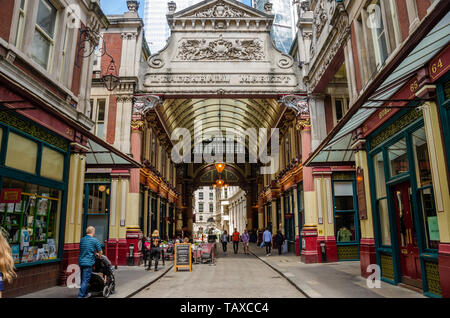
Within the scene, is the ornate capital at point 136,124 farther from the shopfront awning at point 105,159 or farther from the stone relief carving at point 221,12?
the stone relief carving at point 221,12

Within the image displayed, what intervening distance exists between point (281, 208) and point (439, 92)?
59.5 feet

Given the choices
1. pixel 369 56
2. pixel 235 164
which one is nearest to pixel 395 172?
pixel 369 56

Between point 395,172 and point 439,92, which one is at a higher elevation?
point 439,92

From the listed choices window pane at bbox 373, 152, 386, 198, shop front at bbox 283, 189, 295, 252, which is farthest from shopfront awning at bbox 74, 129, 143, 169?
shop front at bbox 283, 189, 295, 252

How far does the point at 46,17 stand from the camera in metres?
9.49

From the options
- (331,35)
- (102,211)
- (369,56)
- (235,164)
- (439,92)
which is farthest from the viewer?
(235,164)

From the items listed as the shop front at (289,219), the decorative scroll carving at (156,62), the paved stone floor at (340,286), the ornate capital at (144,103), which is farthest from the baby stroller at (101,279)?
the shop front at (289,219)

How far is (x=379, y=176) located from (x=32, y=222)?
971 centimetres

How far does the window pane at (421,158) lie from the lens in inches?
291

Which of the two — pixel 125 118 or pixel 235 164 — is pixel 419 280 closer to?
pixel 125 118

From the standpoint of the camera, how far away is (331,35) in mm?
13180

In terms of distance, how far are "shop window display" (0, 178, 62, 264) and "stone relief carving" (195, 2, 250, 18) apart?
12.5m

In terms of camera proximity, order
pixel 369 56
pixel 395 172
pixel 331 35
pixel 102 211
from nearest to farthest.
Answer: pixel 395 172 < pixel 369 56 < pixel 331 35 < pixel 102 211

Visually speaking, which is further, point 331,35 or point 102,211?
point 102,211
